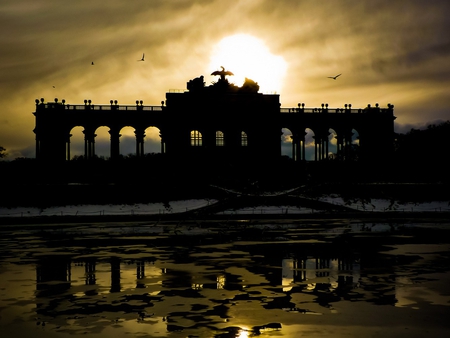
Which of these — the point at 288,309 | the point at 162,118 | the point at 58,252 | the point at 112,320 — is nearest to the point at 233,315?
the point at 288,309

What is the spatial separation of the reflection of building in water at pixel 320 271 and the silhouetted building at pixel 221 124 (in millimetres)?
69483

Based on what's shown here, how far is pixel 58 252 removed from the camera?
2628 cm

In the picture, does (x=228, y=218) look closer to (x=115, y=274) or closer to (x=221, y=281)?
(x=115, y=274)

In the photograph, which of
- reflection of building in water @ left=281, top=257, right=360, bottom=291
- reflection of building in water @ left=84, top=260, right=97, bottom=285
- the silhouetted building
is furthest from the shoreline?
the silhouetted building

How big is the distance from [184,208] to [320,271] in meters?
39.1

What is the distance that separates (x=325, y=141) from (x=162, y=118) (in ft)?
74.6

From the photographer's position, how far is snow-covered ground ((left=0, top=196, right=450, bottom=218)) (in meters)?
56.4

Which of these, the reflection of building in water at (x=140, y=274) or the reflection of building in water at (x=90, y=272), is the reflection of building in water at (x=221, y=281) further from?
the reflection of building in water at (x=90, y=272)

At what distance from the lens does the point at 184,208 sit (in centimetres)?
5931

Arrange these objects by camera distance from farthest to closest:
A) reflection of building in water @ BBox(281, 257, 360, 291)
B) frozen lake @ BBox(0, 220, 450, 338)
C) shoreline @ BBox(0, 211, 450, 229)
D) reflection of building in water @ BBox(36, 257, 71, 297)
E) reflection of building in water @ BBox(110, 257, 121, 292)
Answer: shoreline @ BBox(0, 211, 450, 229)
reflection of building in water @ BBox(281, 257, 360, 291)
reflection of building in water @ BBox(110, 257, 121, 292)
reflection of building in water @ BBox(36, 257, 71, 297)
frozen lake @ BBox(0, 220, 450, 338)

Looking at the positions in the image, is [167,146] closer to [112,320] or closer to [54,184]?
[54,184]

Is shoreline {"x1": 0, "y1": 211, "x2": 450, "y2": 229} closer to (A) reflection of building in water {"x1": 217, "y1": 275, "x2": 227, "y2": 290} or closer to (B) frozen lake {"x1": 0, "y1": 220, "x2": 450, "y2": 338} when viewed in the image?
(B) frozen lake {"x1": 0, "y1": 220, "x2": 450, "y2": 338}

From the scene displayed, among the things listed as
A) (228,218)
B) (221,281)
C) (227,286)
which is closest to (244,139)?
(228,218)

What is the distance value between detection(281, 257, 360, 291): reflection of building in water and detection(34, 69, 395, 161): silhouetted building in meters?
69.5
